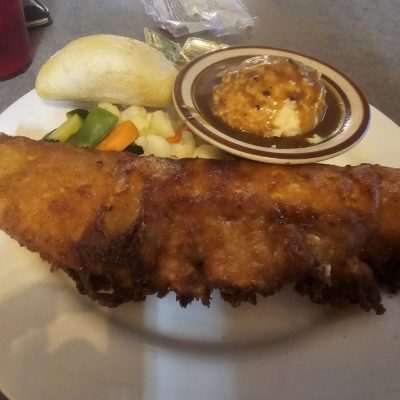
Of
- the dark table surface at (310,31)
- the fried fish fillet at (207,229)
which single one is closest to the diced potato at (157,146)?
the fried fish fillet at (207,229)

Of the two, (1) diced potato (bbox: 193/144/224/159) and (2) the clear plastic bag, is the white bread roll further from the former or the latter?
(2) the clear plastic bag

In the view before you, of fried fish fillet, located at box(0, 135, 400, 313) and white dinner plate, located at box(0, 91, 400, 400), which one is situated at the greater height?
fried fish fillet, located at box(0, 135, 400, 313)

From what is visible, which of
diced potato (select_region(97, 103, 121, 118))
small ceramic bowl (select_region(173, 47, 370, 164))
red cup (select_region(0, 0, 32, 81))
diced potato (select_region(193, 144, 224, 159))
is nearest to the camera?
Result: small ceramic bowl (select_region(173, 47, 370, 164))

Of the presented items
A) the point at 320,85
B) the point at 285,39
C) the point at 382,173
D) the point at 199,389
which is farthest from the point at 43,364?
the point at 285,39

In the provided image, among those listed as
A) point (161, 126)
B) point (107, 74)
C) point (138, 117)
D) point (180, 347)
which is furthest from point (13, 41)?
point (180, 347)

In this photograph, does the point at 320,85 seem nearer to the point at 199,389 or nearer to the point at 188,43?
the point at 188,43

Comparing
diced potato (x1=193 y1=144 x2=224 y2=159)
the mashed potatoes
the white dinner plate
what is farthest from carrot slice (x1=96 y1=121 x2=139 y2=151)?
the white dinner plate

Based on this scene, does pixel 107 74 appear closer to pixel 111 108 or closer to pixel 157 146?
pixel 111 108
